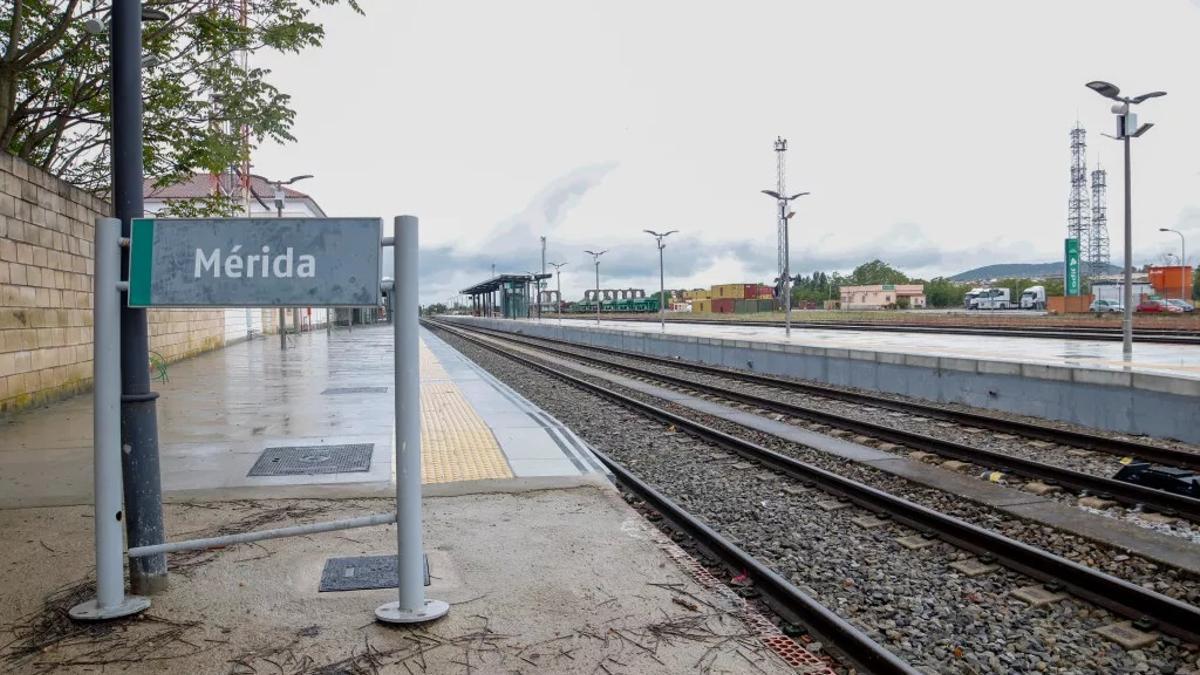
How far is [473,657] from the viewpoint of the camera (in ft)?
11.4

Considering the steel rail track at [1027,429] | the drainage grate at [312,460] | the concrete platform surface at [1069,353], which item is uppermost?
the concrete platform surface at [1069,353]

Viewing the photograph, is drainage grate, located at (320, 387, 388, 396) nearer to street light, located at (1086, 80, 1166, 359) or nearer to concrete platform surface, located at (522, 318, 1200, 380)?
concrete platform surface, located at (522, 318, 1200, 380)

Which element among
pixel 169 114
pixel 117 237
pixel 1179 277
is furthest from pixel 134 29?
pixel 1179 277

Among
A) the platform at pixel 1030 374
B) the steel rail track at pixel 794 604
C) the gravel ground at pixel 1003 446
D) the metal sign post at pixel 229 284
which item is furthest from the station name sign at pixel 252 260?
the platform at pixel 1030 374

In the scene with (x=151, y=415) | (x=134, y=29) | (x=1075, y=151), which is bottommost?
(x=151, y=415)

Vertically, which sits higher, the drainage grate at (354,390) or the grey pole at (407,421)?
the grey pole at (407,421)

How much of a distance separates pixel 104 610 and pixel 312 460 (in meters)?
4.31

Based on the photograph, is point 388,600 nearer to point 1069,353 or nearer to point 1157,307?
point 1069,353

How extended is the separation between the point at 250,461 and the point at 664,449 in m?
4.48

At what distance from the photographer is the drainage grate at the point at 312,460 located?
24.7ft

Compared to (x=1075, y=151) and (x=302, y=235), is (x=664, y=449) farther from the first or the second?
(x=1075, y=151)

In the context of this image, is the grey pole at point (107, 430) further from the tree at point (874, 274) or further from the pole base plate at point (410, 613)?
the tree at point (874, 274)

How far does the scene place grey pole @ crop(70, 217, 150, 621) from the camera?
3.81 m

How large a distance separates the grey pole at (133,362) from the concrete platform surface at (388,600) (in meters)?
0.34
